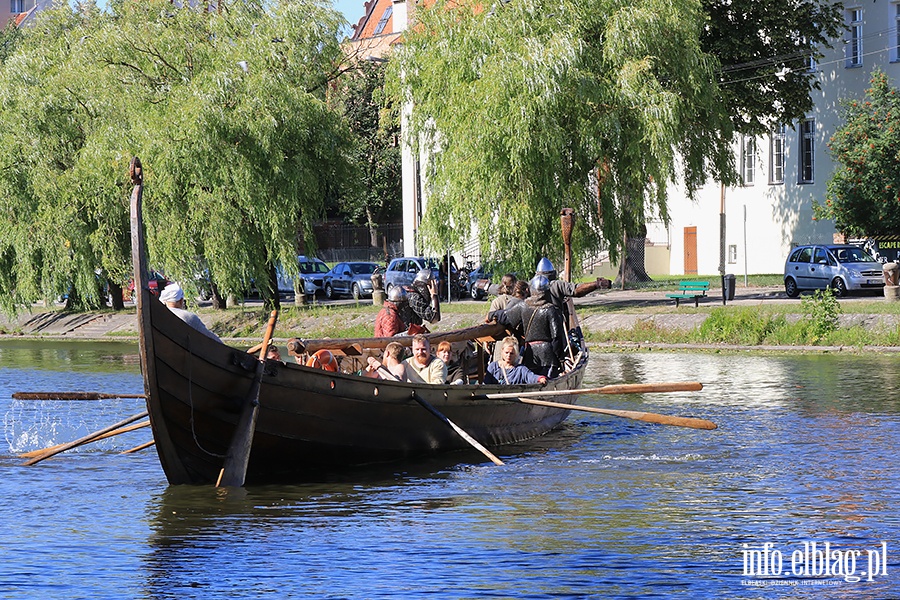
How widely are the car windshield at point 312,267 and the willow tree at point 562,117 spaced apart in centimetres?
1670

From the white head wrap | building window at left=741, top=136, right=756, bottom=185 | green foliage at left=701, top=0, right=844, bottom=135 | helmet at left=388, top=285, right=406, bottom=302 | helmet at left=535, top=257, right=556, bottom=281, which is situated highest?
green foliage at left=701, top=0, right=844, bottom=135

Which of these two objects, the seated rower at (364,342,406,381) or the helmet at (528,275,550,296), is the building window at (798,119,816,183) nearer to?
the helmet at (528,275,550,296)

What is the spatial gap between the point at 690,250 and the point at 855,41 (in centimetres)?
1113

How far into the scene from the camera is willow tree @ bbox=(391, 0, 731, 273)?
34531 mm

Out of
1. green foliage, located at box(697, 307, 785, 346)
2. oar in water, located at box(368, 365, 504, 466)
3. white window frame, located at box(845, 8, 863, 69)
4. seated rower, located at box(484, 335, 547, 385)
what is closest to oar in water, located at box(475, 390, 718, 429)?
oar in water, located at box(368, 365, 504, 466)

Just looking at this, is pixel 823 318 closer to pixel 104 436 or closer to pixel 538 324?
pixel 538 324

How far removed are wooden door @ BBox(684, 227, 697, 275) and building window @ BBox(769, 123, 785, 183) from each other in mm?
4433

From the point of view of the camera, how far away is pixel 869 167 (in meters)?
42.6

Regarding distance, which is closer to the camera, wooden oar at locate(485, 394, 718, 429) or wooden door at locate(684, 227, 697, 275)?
wooden oar at locate(485, 394, 718, 429)

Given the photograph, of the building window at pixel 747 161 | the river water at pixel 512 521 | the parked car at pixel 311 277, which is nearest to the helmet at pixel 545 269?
the river water at pixel 512 521

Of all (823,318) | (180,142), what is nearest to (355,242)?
(180,142)

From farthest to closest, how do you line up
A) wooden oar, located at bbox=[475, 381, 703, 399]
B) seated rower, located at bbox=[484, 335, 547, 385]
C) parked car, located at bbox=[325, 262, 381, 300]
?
parked car, located at bbox=[325, 262, 381, 300] < seated rower, located at bbox=[484, 335, 547, 385] < wooden oar, located at bbox=[475, 381, 703, 399]

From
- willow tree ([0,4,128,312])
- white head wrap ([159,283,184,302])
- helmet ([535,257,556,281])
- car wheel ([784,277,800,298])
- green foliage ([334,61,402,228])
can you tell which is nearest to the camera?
white head wrap ([159,283,184,302])

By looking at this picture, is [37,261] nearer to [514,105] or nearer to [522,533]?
[514,105]
